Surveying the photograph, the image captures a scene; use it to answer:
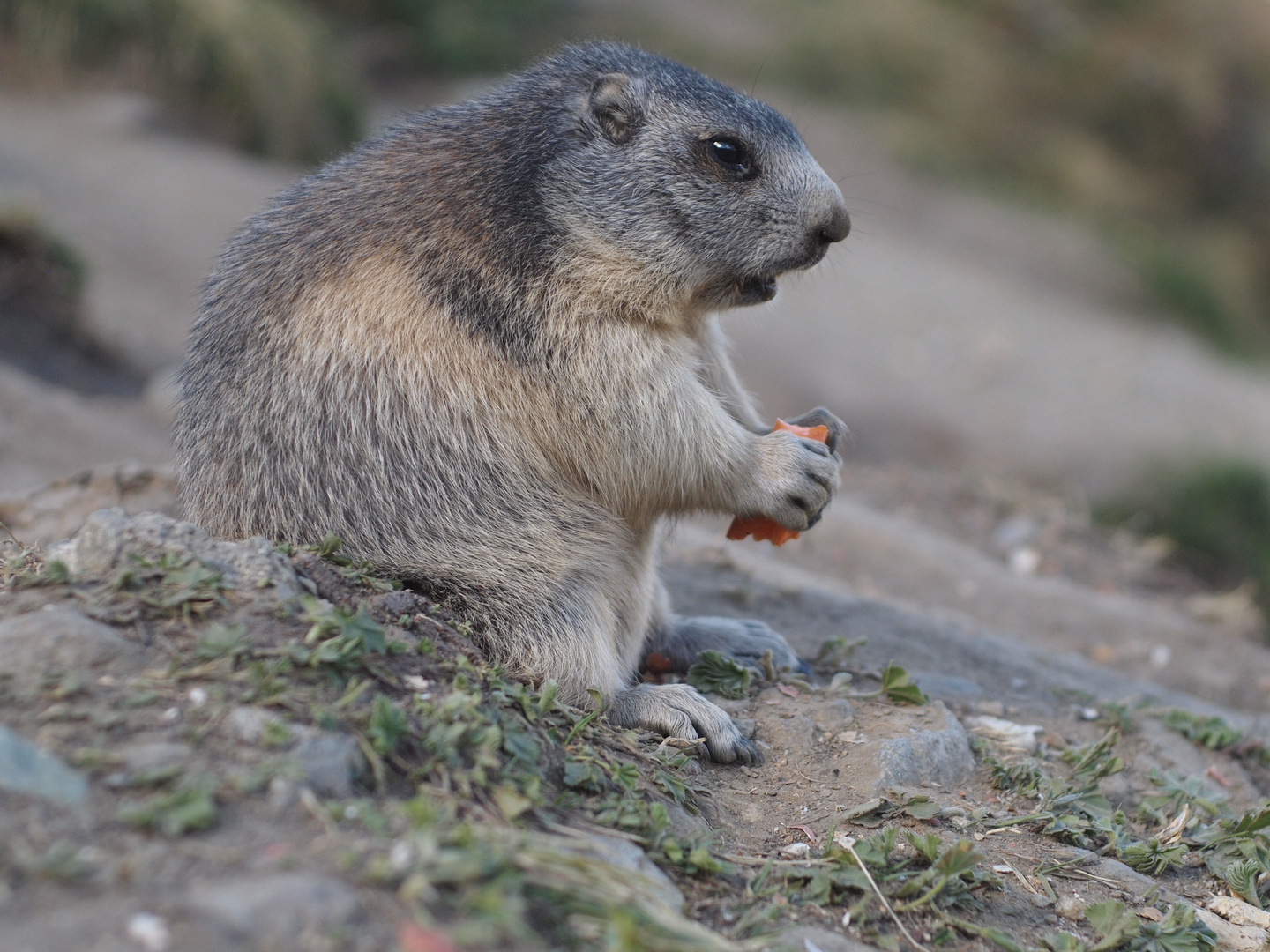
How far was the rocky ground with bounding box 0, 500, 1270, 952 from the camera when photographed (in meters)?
2.30

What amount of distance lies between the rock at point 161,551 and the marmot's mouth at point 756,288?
2.12 metres

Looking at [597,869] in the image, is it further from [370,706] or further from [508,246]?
[508,246]

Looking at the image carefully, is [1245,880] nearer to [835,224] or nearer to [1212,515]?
[835,224]

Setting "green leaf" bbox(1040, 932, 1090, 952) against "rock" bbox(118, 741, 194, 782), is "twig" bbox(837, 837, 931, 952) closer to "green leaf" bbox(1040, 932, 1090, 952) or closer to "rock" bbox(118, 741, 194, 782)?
"green leaf" bbox(1040, 932, 1090, 952)

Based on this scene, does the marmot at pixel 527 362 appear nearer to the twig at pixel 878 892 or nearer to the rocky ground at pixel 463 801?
the rocky ground at pixel 463 801

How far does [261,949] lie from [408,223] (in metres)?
2.76

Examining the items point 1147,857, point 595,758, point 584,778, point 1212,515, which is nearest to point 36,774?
point 584,778

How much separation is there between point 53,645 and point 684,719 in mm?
2058

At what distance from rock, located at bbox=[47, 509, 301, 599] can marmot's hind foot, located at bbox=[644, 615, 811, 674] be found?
198cm

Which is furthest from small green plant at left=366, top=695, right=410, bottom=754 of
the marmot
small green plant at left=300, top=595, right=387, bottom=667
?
the marmot

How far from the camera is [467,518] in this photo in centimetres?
396

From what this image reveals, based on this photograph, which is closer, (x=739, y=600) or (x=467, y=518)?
(x=467, y=518)

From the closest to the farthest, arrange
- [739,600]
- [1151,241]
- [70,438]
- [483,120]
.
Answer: [483,120] < [739,600] < [70,438] < [1151,241]

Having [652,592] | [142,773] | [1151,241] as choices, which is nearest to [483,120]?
[652,592]
